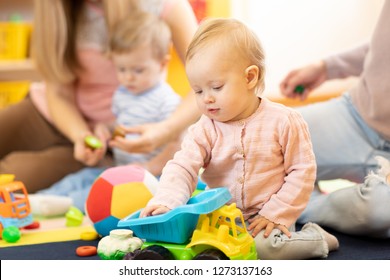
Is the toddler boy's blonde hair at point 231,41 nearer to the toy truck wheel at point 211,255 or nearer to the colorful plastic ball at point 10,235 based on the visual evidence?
the toy truck wheel at point 211,255

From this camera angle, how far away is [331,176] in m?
1.02

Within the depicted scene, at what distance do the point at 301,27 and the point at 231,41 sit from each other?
4.71 ft

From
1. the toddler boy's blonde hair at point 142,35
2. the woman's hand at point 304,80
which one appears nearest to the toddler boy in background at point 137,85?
the toddler boy's blonde hair at point 142,35

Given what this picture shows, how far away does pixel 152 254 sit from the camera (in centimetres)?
65

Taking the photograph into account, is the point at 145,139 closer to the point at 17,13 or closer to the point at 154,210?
the point at 154,210

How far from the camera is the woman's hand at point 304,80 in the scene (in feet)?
3.71

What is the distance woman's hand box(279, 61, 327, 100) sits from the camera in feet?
3.71

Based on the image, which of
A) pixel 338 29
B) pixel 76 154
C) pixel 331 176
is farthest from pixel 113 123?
pixel 338 29

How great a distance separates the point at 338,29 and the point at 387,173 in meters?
1.30

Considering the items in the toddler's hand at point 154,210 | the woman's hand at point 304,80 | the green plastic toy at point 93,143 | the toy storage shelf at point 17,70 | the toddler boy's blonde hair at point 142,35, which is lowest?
the toy storage shelf at point 17,70

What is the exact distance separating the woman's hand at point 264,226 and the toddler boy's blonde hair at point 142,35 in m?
0.54

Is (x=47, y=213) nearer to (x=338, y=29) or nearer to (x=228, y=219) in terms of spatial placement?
(x=228, y=219)

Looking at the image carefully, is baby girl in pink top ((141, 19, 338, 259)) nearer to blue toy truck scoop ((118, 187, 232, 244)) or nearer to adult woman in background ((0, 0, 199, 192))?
blue toy truck scoop ((118, 187, 232, 244))

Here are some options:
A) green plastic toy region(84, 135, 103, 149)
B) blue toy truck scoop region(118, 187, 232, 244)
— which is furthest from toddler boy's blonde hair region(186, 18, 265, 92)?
green plastic toy region(84, 135, 103, 149)
